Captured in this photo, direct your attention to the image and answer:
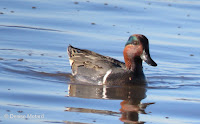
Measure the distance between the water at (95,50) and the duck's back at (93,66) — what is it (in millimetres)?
301

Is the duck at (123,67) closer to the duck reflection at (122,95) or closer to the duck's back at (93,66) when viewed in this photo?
the duck's back at (93,66)

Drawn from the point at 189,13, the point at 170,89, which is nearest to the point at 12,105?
the point at 170,89

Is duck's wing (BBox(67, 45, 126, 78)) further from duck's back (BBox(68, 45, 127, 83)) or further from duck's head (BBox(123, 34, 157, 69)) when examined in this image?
duck's head (BBox(123, 34, 157, 69))

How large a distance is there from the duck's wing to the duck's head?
214 millimetres

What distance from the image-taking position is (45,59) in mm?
12219

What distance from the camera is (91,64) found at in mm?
11180

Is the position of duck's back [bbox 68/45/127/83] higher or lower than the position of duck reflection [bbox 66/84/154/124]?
higher

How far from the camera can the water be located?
8.64 meters

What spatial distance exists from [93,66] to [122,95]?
1.28 m

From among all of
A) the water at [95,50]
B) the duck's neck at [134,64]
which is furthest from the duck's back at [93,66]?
the water at [95,50]

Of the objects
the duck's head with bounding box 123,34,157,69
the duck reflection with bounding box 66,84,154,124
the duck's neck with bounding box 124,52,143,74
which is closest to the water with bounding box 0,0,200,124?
the duck reflection with bounding box 66,84,154,124

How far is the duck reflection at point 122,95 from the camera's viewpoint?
859 cm

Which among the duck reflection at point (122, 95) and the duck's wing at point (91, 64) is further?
the duck's wing at point (91, 64)

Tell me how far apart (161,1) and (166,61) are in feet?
20.3
